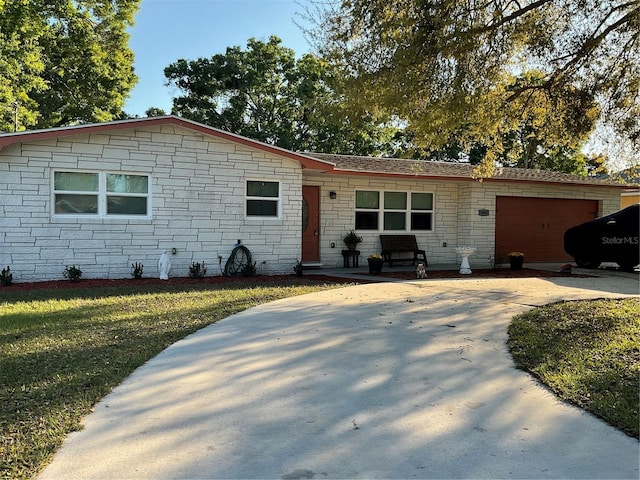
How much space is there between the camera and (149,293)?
838cm

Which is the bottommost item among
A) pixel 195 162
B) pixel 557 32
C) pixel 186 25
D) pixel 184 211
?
pixel 184 211

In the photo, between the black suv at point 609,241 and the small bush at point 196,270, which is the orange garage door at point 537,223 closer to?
the black suv at point 609,241

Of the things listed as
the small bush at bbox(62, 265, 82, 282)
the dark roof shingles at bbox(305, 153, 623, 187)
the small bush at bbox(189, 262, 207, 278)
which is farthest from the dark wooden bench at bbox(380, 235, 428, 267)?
the small bush at bbox(62, 265, 82, 282)

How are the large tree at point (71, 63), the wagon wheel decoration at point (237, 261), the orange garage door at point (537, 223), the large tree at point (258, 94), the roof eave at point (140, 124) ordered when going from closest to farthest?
the roof eave at point (140, 124), the wagon wheel decoration at point (237, 261), the orange garage door at point (537, 223), the large tree at point (71, 63), the large tree at point (258, 94)

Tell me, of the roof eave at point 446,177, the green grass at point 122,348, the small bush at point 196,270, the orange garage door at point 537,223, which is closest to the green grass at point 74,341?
the green grass at point 122,348

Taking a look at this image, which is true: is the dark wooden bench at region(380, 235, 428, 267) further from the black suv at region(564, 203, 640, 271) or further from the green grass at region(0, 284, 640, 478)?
the green grass at region(0, 284, 640, 478)

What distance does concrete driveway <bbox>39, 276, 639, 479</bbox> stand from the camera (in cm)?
260

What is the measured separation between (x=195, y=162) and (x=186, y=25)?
12.6ft

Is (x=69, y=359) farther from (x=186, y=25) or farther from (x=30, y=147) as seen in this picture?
(x=186, y=25)

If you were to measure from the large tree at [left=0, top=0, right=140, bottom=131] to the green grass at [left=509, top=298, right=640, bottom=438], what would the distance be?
63.3ft

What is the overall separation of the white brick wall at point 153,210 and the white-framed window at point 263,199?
17 cm

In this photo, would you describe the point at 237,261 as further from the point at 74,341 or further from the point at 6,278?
the point at 74,341

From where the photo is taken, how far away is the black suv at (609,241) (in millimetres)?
12703

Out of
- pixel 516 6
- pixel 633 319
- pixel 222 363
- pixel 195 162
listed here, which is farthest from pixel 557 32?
pixel 222 363
